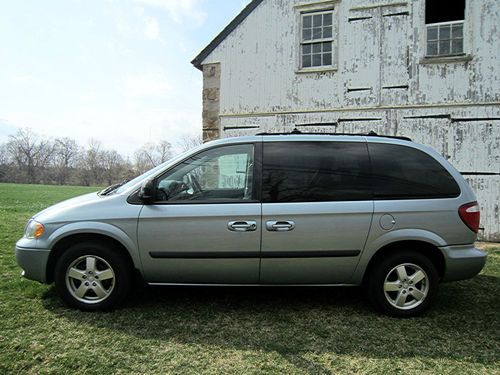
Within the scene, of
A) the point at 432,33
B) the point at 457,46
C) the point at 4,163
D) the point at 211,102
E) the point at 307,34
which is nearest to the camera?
the point at 457,46

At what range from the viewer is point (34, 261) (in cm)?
377

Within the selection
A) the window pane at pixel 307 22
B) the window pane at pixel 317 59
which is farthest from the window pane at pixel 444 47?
the window pane at pixel 307 22

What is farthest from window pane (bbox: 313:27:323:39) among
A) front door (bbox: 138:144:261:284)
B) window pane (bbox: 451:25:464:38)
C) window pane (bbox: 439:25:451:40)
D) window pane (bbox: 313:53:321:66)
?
front door (bbox: 138:144:261:284)

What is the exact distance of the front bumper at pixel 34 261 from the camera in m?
3.75

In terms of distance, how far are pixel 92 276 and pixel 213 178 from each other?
1.52m

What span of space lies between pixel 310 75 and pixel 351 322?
23.2 feet

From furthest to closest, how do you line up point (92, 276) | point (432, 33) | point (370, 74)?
point (370, 74)
point (432, 33)
point (92, 276)

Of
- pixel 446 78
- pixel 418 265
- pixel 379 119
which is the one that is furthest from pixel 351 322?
pixel 446 78

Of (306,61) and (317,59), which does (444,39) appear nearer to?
(317,59)

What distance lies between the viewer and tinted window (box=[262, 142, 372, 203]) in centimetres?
376

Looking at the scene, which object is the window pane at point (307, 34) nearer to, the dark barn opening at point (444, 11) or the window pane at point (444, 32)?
the dark barn opening at point (444, 11)

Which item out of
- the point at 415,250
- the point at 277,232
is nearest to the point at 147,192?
the point at 277,232

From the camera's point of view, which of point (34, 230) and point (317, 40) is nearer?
point (34, 230)

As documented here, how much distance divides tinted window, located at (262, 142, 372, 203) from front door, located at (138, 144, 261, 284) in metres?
0.22
